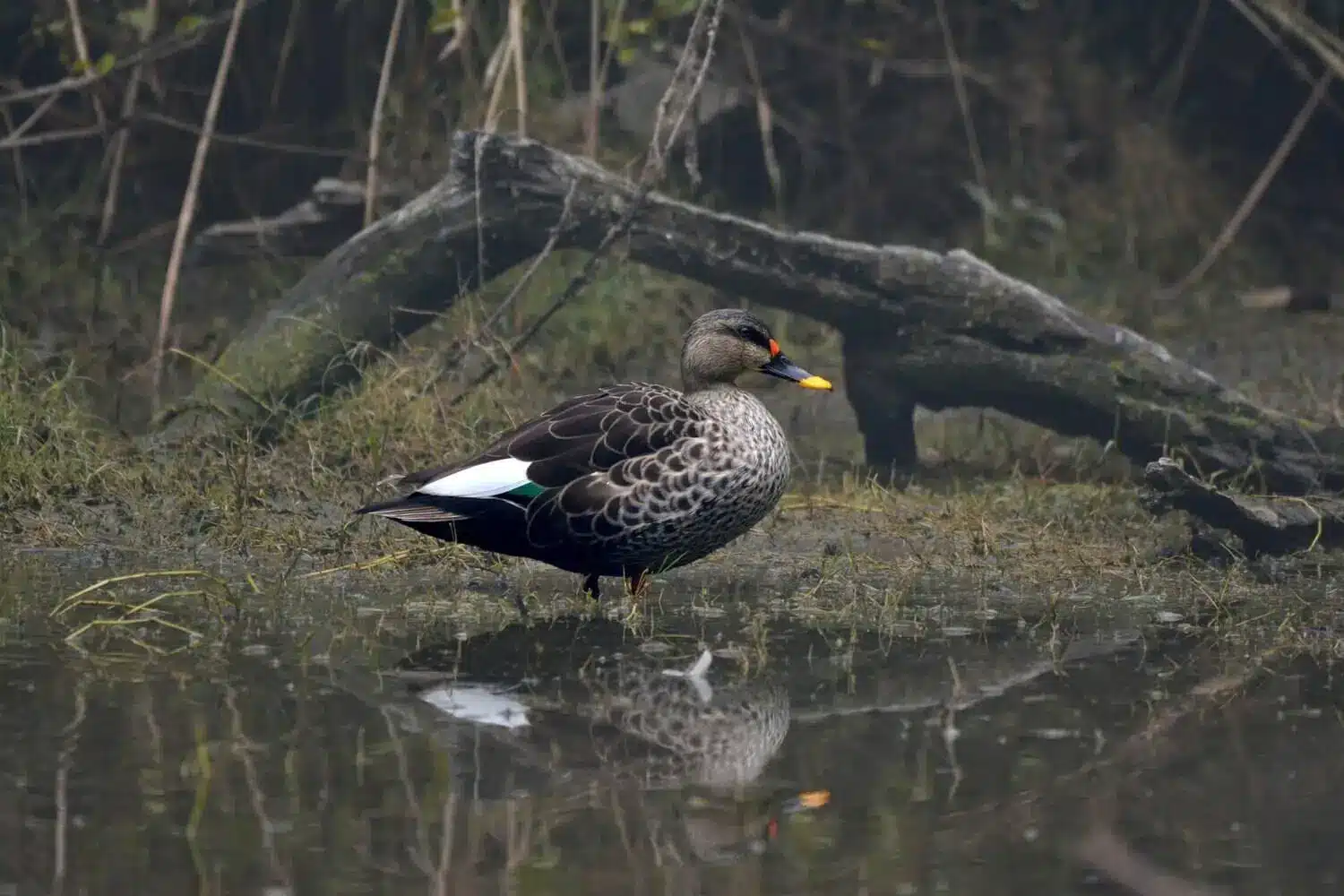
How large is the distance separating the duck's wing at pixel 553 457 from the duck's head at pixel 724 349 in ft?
1.37

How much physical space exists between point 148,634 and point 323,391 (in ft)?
8.44

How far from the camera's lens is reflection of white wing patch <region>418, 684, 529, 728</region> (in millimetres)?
4090

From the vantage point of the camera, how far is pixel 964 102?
27.4 feet

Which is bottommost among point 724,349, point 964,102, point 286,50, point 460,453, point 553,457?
point 460,453

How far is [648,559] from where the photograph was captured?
5305mm

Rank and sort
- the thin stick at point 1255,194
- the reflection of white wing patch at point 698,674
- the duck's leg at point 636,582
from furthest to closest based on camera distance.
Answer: the thin stick at point 1255,194 < the duck's leg at point 636,582 < the reflection of white wing patch at point 698,674

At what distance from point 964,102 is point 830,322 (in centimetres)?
159

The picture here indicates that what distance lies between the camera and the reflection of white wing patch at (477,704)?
4090 mm

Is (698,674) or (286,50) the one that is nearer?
(698,674)

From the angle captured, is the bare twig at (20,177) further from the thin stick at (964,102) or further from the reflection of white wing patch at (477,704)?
the reflection of white wing patch at (477,704)

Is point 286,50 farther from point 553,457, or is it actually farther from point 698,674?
point 698,674

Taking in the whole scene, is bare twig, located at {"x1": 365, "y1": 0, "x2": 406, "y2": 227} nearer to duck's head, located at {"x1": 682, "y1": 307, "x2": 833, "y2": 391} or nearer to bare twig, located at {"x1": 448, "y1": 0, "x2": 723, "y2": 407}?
bare twig, located at {"x1": 448, "y1": 0, "x2": 723, "y2": 407}

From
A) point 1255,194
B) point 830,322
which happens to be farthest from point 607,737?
point 1255,194

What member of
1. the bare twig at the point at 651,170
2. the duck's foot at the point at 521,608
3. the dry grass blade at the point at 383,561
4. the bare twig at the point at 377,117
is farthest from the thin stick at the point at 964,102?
the duck's foot at the point at 521,608
